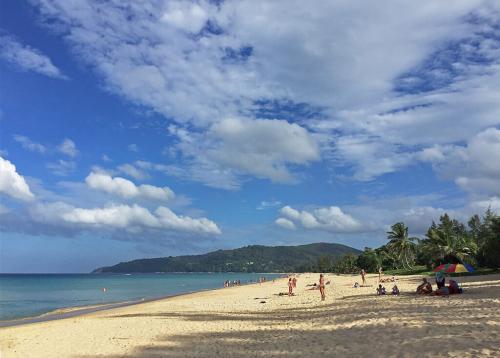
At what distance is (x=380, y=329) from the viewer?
1253cm

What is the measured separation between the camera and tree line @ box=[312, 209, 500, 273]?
148ft

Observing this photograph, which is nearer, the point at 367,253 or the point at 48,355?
the point at 48,355

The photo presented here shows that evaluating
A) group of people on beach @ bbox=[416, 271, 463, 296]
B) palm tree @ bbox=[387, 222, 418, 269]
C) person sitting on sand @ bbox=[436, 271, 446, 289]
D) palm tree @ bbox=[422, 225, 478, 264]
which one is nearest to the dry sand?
group of people on beach @ bbox=[416, 271, 463, 296]

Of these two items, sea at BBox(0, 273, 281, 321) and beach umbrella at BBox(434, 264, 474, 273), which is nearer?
beach umbrella at BBox(434, 264, 474, 273)

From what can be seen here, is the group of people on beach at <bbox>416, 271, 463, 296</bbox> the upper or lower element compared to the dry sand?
upper

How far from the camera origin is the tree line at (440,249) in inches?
1777

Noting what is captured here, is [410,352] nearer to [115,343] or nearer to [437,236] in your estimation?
[115,343]

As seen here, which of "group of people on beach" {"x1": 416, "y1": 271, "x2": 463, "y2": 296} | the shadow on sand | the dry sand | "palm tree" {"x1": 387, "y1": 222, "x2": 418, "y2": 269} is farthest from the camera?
"palm tree" {"x1": 387, "y1": 222, "x2": 418, "y2": 269}

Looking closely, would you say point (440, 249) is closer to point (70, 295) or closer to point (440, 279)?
point (440, 279)

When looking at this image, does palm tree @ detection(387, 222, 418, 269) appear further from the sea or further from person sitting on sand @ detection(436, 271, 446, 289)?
person sitting on sand @ detection(436, 271, 446, 289)


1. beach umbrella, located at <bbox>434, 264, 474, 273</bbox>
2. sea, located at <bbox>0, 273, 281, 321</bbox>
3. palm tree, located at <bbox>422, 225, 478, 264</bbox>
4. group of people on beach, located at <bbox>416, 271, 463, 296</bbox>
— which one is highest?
palm tree, located at <bbox>422, 225, 478, 264</bbox>

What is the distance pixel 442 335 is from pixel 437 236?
51739 mm

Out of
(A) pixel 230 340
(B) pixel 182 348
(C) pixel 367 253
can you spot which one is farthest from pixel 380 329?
(C) pixel 367 253

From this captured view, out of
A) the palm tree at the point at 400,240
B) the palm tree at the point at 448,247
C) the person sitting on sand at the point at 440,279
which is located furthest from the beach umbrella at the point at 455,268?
the palm tree at the point at 400,240
